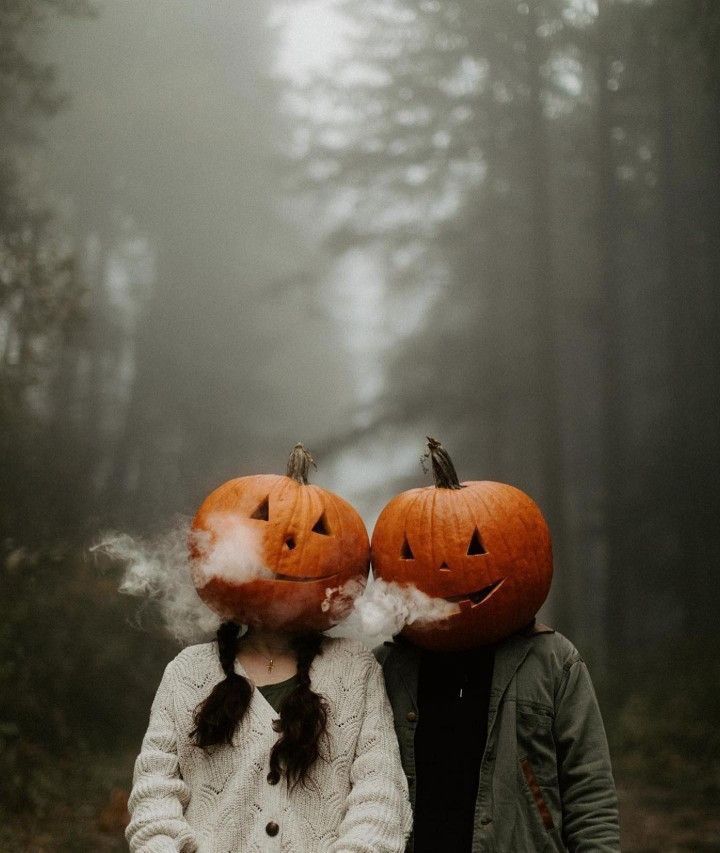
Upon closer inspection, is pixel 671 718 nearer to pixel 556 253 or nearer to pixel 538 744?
pixel 556 253

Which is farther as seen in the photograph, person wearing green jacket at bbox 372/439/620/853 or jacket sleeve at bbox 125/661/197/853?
person wearing green jacket at bbox 372/439/620/853

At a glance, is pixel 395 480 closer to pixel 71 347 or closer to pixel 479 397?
pixel 479 397

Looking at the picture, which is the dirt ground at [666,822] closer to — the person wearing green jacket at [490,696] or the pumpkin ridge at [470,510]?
the person wearing green jacket at [490,696]

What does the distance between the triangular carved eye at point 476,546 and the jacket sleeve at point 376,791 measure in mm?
432

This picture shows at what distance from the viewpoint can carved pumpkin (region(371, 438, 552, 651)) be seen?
2.11 m

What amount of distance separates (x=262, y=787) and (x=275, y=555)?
57 cm

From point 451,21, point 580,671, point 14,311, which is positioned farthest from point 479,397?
point 580,671

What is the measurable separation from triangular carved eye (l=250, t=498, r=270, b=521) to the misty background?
137 inches

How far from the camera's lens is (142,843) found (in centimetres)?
187

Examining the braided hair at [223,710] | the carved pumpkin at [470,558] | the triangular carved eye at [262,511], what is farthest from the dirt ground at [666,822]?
the triangular carved eye at [262,511]

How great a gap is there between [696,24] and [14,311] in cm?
587

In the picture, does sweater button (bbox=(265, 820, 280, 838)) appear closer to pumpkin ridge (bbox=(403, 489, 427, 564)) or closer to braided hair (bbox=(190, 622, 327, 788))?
braided hair (bbox=(190, 622, 327, 788))

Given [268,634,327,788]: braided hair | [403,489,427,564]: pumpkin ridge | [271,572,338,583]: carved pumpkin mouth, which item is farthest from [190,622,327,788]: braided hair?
[403,489,427,564]: pumpkin ridge

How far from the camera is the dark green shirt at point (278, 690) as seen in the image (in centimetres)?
208
